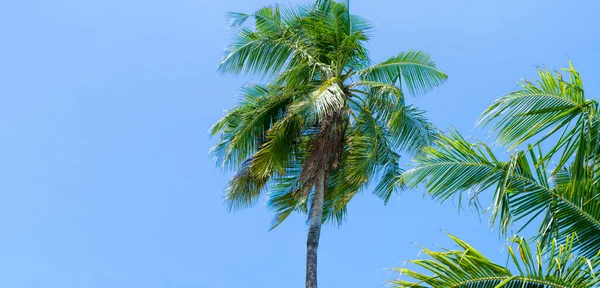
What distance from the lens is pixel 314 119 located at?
1543 centimetres

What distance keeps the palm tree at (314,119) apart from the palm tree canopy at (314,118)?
0.06ft

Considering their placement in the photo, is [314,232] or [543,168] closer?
[543,168]

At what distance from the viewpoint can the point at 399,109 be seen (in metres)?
15.8

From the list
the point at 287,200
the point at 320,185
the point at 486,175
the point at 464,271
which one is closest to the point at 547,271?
the point at 464,271

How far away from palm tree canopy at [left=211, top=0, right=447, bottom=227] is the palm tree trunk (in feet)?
0.61

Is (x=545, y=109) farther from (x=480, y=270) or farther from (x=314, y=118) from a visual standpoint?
(x=314, y=118)

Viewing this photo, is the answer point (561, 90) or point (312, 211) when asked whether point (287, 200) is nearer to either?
point (312, 211)

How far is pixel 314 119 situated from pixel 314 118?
15 cm

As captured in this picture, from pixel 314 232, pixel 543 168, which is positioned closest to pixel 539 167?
pixel 543 168

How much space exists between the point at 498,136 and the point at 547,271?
177cm

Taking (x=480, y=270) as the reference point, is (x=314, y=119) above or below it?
above

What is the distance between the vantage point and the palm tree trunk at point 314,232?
47.3 feet

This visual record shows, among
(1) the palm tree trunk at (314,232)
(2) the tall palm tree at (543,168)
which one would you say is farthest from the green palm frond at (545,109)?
(1) the palm tree trunk at (314,232)

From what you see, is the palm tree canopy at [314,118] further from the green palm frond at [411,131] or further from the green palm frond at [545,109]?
the green palm frond at [545,109]
